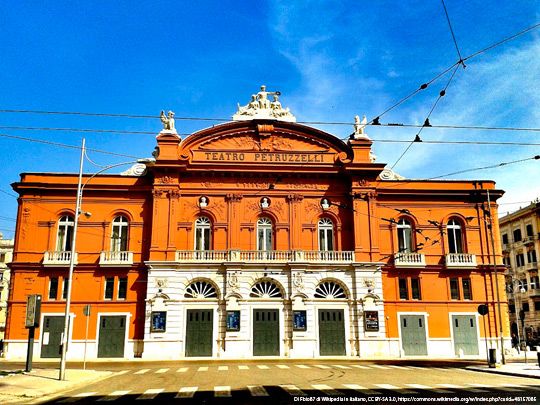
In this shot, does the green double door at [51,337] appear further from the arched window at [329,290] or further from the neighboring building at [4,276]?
the neighboring building at [4,276]

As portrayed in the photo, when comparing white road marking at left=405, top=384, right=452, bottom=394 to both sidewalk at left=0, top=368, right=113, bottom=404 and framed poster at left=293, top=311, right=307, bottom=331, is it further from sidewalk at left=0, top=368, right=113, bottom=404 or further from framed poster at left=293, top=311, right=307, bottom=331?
framed poster at left=293, top=311, right=307, bottom=331

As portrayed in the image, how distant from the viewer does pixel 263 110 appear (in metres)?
39.1

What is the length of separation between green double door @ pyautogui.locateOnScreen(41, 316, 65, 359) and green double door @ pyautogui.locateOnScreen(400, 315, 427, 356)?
2473 cm

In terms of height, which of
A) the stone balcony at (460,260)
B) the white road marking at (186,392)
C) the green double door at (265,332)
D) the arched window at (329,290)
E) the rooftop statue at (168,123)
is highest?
the rooftop statue at (168,123)

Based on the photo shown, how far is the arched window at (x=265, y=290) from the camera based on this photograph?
3462cm

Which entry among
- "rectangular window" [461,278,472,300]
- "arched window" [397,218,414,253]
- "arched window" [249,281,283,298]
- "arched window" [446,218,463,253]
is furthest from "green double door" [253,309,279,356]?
"arched window" [446,218,463,253]

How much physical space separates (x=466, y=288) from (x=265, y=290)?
1571 cm

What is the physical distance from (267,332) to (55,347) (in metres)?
15.0

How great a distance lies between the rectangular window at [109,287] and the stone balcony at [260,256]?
5.27 metres

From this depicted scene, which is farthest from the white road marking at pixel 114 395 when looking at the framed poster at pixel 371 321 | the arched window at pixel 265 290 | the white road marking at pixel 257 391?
the framed poster at pixel 371 321

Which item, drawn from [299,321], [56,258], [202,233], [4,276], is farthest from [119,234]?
[4,276]

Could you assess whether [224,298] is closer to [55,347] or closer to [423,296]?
[55,347]

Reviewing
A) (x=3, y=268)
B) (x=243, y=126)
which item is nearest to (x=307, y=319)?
(x=243, y=126)

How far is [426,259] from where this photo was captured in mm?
37188
